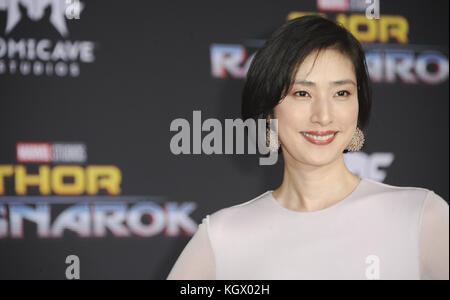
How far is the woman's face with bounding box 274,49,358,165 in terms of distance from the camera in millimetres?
1392

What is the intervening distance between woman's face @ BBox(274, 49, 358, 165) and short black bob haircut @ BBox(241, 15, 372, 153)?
22 mm

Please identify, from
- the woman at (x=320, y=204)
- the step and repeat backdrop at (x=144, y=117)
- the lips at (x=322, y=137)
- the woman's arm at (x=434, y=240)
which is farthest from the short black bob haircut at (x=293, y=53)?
the step and repeat backdrop at (x=144, y=117)

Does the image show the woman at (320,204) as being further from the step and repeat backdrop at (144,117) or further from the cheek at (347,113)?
the step and repeat backdrop at (144,117)

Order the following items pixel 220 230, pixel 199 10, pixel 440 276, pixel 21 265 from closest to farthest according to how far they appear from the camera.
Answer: pixel 440 276 → pixel 220 230 → pixel 21 265 → pixel 199 10

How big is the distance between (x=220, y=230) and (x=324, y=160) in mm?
387

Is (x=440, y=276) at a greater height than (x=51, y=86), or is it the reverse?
(x=51, y=86)

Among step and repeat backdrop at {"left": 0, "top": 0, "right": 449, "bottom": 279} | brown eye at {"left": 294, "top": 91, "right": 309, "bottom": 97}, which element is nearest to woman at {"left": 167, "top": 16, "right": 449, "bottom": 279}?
brown eye at {"left": 294, "top": 91, "right": 309, "bottom": 97}

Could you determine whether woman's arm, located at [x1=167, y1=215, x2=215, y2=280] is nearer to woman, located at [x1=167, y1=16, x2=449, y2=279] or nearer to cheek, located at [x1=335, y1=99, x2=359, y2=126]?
woman, located at [x1=167, y1=16, x2=449, y2=279]

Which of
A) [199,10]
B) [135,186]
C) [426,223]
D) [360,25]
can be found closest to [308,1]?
[360,25]

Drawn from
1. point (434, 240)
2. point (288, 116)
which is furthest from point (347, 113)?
point (434, 240)

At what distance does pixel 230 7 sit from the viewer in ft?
9.32

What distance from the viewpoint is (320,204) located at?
151 centimetres
